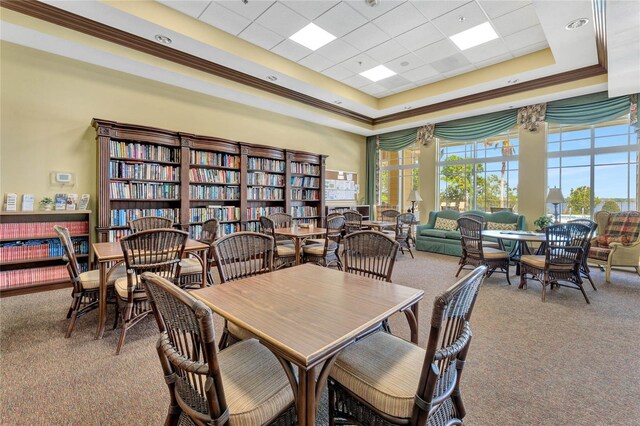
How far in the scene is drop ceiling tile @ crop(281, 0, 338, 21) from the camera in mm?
3414

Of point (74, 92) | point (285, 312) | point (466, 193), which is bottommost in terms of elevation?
A: point (285, 312)

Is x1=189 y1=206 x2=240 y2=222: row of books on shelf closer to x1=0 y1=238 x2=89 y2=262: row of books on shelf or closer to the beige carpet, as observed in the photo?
x1=0 y1=238 x2=89 y2=262: row of books on shelf

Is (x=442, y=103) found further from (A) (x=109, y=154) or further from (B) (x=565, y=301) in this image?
(A) (x=109, y=154)

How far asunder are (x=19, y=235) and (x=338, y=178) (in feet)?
19.8

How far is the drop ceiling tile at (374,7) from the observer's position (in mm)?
3406

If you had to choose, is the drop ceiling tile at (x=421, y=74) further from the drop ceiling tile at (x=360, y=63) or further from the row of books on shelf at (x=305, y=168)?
the row of books on shelf at (x=305, y=168)

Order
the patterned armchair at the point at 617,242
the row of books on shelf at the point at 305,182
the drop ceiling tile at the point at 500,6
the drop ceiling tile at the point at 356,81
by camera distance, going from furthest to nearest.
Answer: the row of books on shelf at the point at 305,182, the drop ceiling tile at the point at 356,81, the patterned armchair at the point at 617,242, the drop ceiling tile at the point at 500,6

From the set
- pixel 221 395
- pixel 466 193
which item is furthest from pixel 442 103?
pixel 221 395

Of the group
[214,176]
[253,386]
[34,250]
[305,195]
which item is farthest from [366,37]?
[34,250]

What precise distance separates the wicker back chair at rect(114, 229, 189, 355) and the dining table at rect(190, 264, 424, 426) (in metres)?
1.08

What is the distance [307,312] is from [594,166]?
6.83 meters

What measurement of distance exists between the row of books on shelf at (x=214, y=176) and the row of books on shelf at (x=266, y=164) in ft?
1.26

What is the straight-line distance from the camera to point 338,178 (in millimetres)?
7648

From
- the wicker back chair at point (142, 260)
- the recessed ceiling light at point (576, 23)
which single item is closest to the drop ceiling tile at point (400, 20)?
the recessed ceiling light at point (576, 23)
